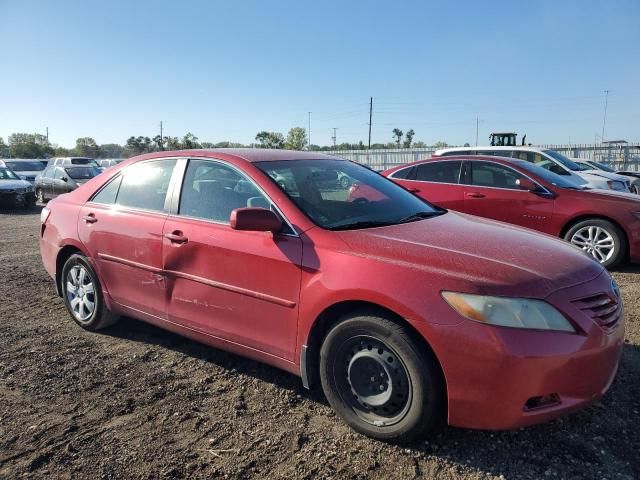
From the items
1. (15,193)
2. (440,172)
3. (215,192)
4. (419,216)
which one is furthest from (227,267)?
(15,193)

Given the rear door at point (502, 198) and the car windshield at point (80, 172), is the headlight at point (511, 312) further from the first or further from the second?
the car windshield at point (80, 172)

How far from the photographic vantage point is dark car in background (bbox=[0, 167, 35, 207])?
15.1m

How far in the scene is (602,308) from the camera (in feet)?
8.54

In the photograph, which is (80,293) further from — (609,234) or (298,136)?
(298,136)

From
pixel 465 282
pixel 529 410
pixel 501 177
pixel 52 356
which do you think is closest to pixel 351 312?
pixel 465 282

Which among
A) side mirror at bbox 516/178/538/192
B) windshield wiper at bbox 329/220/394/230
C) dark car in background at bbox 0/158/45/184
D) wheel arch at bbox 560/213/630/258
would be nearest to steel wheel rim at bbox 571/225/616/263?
wheel arch at bbox 560/213/630/258

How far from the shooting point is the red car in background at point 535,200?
6.38 m

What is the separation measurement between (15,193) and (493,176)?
1435cm

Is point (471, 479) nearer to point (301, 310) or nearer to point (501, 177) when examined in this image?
point (301, 310)

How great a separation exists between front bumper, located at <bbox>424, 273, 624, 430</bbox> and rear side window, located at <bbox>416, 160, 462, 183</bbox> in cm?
544

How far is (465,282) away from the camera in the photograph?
243 centimetres

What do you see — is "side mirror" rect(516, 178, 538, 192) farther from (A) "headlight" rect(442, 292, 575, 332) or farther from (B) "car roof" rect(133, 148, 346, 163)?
(A) "headlight" rect(442, 292, 575, 332)

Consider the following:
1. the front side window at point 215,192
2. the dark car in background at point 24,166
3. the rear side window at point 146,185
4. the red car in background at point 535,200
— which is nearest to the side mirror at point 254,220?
the front side window at point 215,192

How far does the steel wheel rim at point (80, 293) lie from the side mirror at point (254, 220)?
2.05 metres
